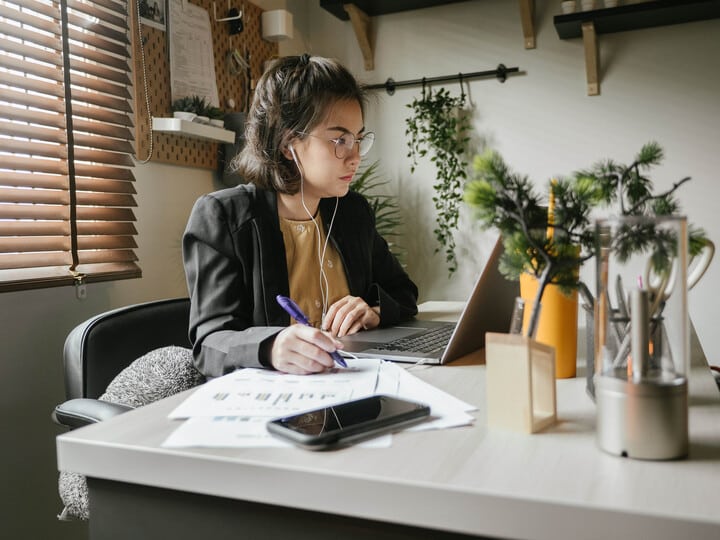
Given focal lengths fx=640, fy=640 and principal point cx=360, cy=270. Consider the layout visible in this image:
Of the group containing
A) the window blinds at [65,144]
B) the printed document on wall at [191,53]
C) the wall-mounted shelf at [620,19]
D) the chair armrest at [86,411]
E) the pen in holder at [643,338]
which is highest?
the wall-mounted shelf at [620,19]

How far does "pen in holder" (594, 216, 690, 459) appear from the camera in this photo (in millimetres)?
559

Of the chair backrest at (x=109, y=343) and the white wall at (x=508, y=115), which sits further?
the white wall at (x=508, y=115)

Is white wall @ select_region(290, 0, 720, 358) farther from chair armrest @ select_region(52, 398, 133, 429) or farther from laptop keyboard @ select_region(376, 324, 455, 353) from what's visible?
chair armrest @ select_region(52, 398, 133, 429)

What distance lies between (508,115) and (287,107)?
191 cm

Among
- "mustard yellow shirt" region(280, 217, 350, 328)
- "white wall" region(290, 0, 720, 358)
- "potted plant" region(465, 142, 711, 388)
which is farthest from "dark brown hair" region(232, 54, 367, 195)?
"white wall" region(290, 0, 720, 358)

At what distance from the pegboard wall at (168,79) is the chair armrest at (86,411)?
1.22 metres

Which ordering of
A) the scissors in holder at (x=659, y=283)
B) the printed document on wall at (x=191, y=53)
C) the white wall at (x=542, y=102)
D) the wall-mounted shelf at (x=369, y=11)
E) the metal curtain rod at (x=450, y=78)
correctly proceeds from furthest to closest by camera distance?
the metal curtain rod at (x=450, y=78)
the wall-mounted shelf at (x=369, y=11)
the white wall at (x=542, y=102)
the printed document on wall at (x=191, y=53)
the scissors in holder at (x=659, y=283)

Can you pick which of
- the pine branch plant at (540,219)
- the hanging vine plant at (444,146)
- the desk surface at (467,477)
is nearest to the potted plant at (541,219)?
the pine branch plant at (540,219)

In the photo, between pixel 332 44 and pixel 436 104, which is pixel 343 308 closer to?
pixel 436 104

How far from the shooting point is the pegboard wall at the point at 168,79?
218 cm

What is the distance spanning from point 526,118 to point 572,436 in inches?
107

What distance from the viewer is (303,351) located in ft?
3.06

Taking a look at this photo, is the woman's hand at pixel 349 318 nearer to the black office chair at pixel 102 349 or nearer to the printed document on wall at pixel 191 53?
the black office chair at pixel 102 349

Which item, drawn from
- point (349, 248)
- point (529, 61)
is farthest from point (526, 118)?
point (349, 248)
